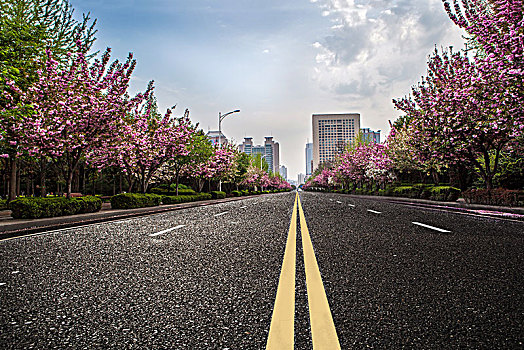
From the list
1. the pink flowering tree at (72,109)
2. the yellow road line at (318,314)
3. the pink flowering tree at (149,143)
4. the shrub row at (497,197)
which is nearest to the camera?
the yellow road line at (318,314)

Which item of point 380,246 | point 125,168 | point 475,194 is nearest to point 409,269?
point 380,246

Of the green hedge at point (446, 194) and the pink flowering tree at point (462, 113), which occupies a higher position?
the pink flowering tree at point (462, 113)

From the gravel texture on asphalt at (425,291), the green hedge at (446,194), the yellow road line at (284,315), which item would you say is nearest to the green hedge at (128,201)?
the gravel texture on asphalt at (425,291)

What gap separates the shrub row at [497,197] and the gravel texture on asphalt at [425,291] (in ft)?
39.1

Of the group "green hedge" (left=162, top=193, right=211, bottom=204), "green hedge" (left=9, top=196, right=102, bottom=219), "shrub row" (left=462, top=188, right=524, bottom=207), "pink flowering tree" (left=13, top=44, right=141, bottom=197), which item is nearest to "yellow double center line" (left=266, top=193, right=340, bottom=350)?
"green hedge" (left=9, top=196, right=102, bottom=219)

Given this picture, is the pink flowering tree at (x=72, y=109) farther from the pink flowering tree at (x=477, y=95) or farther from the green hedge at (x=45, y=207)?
the pink flowering tree at (x=477, y=95)

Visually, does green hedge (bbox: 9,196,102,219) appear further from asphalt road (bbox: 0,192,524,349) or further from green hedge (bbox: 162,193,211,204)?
green hedge (bbox: 162,193,211,204)

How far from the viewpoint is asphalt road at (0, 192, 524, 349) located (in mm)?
2576

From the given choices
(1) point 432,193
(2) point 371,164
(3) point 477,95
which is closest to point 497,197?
(3) point 477,95

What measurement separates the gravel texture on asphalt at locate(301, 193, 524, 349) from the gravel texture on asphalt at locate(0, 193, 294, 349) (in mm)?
767

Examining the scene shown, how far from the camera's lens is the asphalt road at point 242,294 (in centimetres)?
258

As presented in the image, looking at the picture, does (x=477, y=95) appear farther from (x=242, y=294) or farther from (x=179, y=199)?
(x=179, y=199)

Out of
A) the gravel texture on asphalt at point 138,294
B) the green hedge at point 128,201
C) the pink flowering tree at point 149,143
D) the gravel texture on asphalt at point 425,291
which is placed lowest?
the gravel texture on asphalt at point 138,294

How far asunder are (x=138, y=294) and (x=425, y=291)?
9.61 ft
